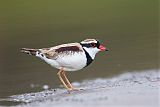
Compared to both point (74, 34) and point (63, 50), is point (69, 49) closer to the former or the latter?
point (63, 50)

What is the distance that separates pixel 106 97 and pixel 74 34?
405 inches

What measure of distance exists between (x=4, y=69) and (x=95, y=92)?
5.55m

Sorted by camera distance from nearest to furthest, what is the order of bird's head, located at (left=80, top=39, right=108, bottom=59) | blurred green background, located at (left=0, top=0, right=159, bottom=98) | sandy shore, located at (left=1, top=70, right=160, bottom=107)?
sandy shore, located at (left=1, top=70, right=160, bottom=107)
bird's head, located at (left=80, top=39, right=108, bottom=59)
blurred green background, located at (left=0, top=0, right=159, bottom=98)

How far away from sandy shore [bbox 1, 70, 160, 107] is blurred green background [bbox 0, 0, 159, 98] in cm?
108

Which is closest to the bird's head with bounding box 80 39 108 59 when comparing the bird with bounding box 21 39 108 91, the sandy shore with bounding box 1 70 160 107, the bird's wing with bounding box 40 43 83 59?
the bird with bounding box 21 39 108 91

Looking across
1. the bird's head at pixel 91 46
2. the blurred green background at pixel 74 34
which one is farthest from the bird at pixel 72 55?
the blurred green background at pixel 74 34

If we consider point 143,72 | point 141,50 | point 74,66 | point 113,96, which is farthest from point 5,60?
point 113,96

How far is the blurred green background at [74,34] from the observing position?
1451 centimetres

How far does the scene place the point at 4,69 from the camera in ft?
51.9

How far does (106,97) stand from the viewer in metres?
9.94

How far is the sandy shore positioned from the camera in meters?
9.49

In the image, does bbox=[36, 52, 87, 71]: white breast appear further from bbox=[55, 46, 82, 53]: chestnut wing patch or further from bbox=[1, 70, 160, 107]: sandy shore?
bbox=[1, 70, 160, 107]: sandy shore

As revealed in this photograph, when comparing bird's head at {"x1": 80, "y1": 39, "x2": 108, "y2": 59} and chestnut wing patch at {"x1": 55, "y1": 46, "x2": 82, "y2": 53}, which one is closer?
chestnut wing patch at {"x1": 55, "y1": 46, "x2": 82, "y2": 53}

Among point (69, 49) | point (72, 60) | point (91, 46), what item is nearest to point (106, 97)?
point (72, 60)
